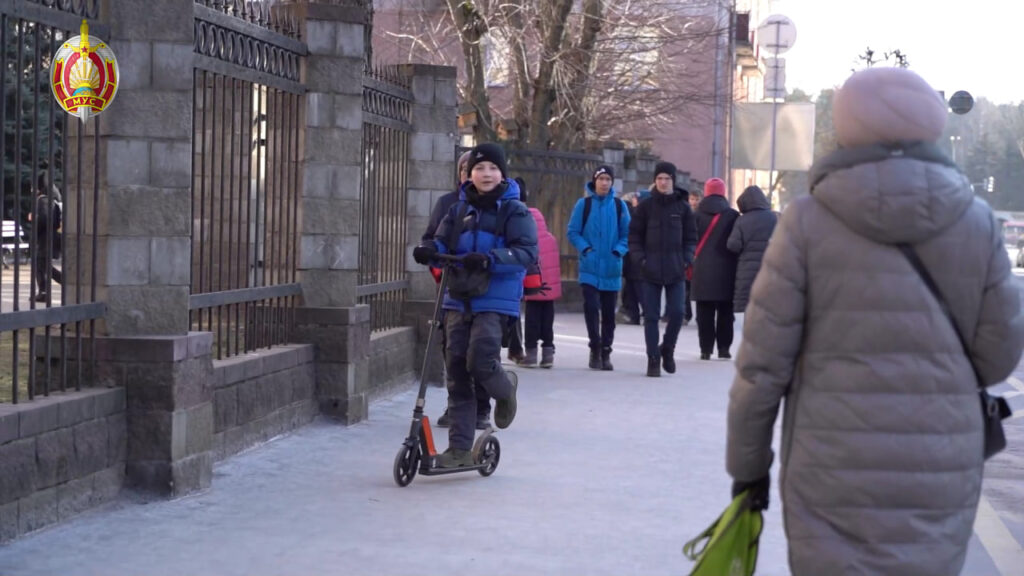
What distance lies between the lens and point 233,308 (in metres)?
9.30

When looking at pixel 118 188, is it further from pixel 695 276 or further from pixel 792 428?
pixel 695 276

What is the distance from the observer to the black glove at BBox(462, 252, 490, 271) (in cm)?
832

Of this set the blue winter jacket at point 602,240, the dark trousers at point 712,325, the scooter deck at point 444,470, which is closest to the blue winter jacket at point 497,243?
the scooter deck at point 444,470

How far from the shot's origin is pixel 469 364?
8562mm

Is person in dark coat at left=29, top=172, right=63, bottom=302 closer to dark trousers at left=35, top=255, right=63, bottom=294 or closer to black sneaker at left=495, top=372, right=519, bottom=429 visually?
dark trousers at left=35, top=255, right=63, bottom=294

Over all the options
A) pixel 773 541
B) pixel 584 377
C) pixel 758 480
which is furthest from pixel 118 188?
pixel 584 377

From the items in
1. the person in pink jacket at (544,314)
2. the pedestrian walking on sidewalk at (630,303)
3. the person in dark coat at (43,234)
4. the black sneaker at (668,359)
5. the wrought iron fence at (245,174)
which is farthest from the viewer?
the pedestrian walking on sidewalk at (630,303)

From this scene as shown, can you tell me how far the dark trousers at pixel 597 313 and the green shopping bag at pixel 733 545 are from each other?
10858 millimetres

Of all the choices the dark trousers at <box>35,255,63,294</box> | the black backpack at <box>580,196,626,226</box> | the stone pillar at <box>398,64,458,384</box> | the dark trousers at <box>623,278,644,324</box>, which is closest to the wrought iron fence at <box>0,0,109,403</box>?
the dark trousers at <box>35,255,63,294</box>

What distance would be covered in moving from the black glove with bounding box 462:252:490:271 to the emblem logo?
1.93 m

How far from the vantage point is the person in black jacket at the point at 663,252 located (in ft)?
48.1

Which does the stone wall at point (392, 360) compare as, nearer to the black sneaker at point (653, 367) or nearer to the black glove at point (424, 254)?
the black sneaker at point (653, 367)

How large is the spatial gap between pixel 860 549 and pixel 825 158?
0.96 meters

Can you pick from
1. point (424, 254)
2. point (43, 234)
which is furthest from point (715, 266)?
point (43, 234)
